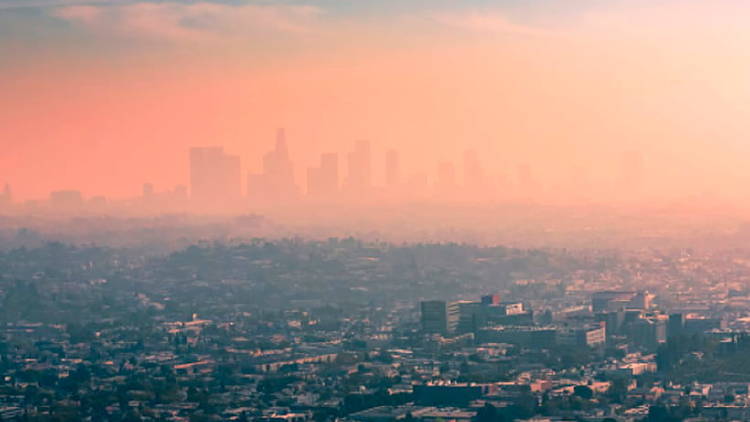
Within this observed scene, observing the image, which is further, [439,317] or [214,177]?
[214,177]

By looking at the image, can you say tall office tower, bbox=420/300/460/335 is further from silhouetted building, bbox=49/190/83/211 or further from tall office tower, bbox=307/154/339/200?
silhouetted building, bbox=49/190/83/211

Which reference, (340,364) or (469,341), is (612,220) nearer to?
(469,341)

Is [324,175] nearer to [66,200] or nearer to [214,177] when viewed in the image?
[214,177]

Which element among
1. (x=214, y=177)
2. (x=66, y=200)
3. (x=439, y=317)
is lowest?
(x=439, y=317)

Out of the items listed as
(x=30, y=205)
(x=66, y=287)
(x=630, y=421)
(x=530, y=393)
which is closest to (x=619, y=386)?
(x=530, y=393)

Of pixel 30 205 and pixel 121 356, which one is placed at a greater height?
pixel 30 205

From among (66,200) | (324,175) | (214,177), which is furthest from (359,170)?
(66,200)
